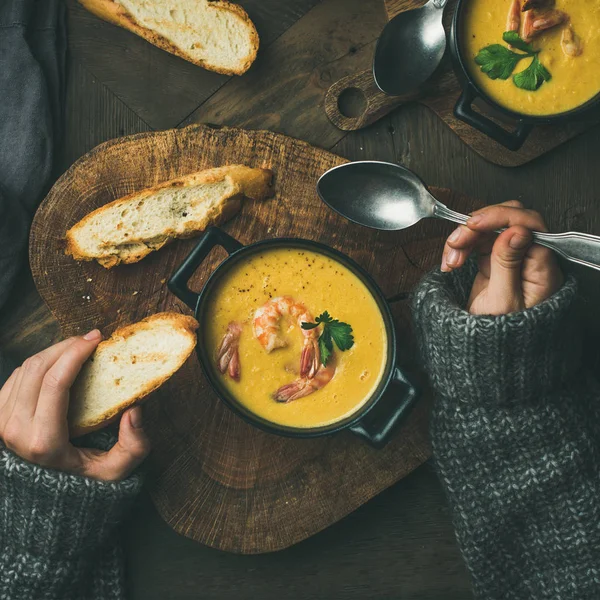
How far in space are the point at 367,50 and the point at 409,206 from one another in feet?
1.86

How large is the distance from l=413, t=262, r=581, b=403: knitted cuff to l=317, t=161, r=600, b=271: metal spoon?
189 mm

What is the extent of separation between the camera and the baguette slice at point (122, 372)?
2.07 metres

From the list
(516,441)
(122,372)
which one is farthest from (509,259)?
(122,372)

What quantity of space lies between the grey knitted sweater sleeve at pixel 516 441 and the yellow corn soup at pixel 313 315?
7.5 inches

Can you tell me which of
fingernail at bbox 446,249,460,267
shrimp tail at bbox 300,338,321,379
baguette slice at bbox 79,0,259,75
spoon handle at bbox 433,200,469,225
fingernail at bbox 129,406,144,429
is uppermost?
baguette slice at bbox 79,0,259,75

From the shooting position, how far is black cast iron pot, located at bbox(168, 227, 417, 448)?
1961mm

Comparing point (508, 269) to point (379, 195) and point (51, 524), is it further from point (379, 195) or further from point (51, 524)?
point (51, 524)

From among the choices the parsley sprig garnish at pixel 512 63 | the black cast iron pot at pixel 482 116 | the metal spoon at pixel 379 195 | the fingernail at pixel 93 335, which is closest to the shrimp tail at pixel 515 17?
the parsley sprig garnish at pixel 512 63

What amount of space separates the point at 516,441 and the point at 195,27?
1.60 m

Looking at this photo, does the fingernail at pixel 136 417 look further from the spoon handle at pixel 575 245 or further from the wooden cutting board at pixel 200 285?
the spoon handle at pixel 575 245

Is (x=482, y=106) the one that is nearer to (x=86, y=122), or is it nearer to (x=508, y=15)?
(x=508, y=15)

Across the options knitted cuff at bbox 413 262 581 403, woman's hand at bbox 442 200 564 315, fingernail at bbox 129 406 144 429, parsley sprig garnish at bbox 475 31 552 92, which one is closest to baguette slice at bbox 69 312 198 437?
fingernail at bbox 129 406 144 429

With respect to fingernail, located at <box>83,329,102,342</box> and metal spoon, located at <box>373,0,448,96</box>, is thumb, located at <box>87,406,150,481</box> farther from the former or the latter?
metal spoon, located at <box>373,0,448,96</box>

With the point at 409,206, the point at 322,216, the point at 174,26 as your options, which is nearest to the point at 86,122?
the point at 174,26
